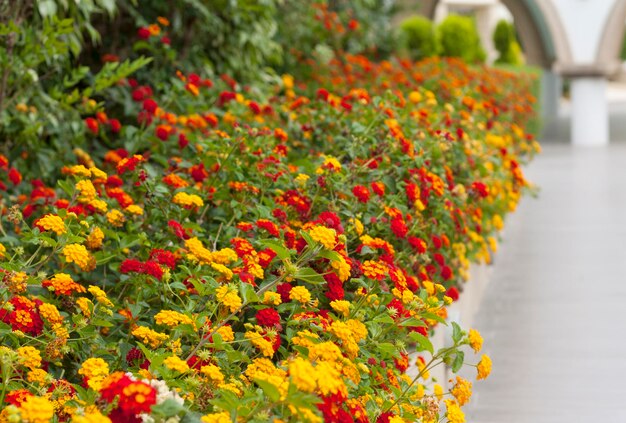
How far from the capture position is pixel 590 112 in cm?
1641

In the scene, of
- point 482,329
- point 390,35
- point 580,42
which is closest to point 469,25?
point 580,42

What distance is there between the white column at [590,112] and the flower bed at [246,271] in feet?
36.3

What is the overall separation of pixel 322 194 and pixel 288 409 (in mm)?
1830

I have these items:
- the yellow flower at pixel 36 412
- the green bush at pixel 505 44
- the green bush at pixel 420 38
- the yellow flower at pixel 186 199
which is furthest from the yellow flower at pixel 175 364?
the green bush at pixel 505 44

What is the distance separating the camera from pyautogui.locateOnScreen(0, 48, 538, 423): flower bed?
7.47 ft

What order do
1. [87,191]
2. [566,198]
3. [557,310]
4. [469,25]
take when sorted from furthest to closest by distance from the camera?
[469,25] → [566,198] → [557,310] → [87,191]

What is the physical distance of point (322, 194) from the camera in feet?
12.8

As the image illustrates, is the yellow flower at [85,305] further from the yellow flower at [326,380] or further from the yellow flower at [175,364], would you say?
the yellow flower at [326,380]

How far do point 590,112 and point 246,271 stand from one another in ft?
46.6

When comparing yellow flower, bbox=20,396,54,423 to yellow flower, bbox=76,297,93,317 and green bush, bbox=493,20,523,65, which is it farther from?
green bush, bbox=493,20,523,65

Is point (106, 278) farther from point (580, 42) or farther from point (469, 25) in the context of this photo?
point (469, 25)

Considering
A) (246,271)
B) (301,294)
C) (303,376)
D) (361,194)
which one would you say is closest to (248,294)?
(301,294)

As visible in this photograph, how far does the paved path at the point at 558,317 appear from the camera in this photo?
3.97 m

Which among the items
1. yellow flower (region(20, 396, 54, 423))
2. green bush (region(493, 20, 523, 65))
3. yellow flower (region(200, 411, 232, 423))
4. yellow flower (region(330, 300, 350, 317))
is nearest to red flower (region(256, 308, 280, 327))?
yellow flower (region(330, 300, 350, 317))
